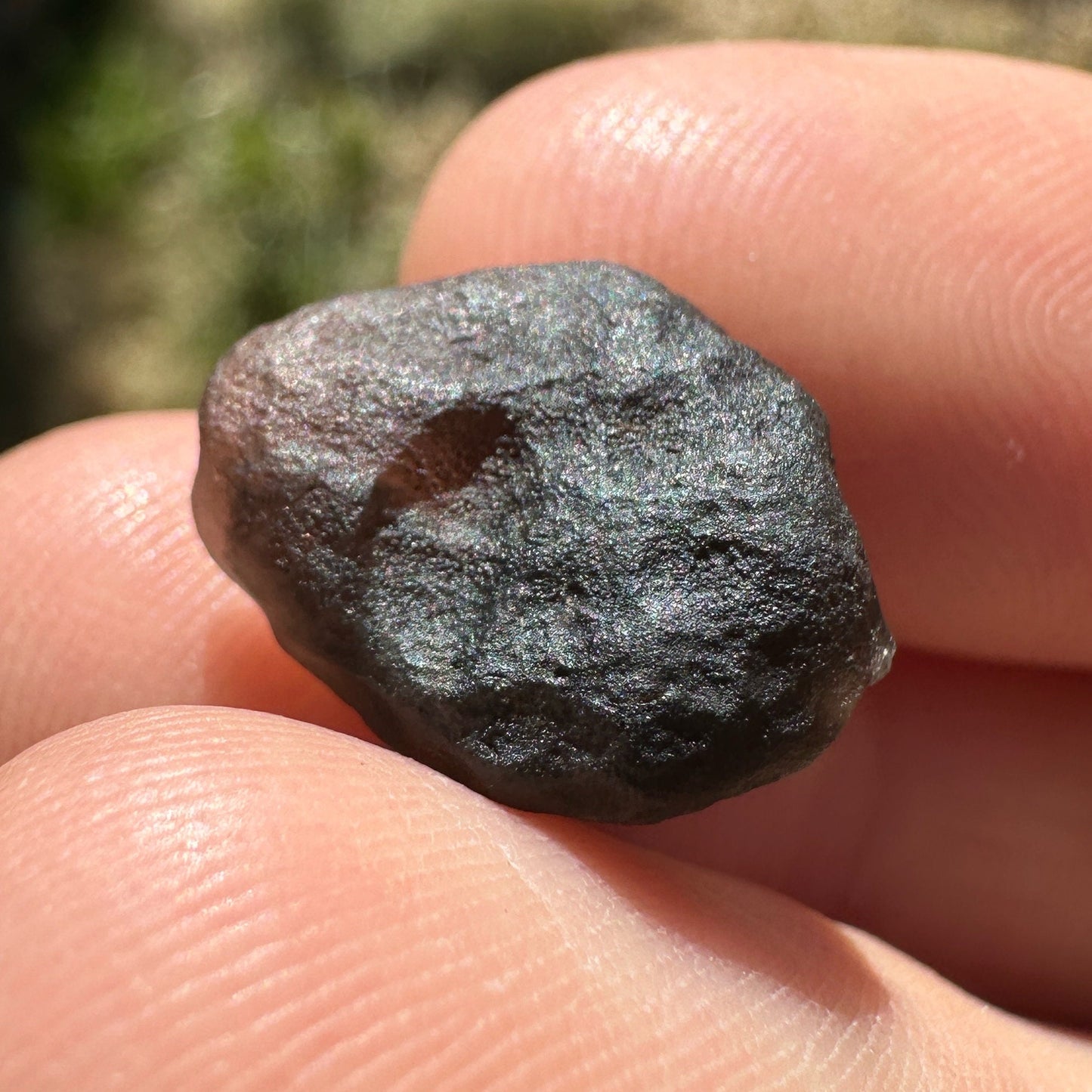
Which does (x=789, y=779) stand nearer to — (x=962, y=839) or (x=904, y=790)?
(x=904, y=790)

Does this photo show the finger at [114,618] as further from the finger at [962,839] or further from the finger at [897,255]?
the finger at [962,839]

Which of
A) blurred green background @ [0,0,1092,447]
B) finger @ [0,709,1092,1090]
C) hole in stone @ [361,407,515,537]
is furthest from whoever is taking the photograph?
blurred green background @ [0,0,1092,447]

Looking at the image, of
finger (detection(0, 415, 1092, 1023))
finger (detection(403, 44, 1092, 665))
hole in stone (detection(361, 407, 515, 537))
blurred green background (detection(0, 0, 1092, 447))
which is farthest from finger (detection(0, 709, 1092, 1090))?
blurred green background (detection(0, 0, 1092, 447))

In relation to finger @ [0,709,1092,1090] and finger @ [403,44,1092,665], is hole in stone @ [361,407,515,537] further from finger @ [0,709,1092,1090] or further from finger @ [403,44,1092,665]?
finger @ [403,44,1092,665]

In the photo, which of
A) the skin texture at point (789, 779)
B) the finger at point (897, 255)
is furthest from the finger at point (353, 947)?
the finger at point (897, 255)

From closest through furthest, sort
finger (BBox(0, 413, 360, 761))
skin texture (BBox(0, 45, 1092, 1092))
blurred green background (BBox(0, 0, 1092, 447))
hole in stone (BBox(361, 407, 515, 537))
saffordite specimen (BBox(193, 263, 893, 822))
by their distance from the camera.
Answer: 1. skin texture (BBox(0, 45, 1092, 1092))
2. saffordite specimen (BBox(193, 263, 893, 822))
3. hole in stone (BBox(361, 407, 515, 537))
4. finger (BBox(0, 413, 360, 761))
5. blurred green background (BBox(0, 0, 1092, 447))

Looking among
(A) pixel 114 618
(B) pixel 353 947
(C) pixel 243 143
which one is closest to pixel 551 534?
(B) pixel 353 947

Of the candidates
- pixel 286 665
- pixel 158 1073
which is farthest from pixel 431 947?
pixel 286 665
